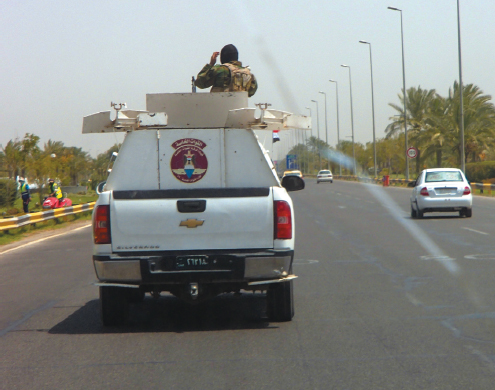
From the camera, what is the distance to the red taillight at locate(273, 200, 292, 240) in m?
7.26

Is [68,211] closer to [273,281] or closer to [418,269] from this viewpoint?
[418,269]

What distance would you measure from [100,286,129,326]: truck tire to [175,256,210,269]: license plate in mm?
868

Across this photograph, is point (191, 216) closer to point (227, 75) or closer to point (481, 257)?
point (227, 75)

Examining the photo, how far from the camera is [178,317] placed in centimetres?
835

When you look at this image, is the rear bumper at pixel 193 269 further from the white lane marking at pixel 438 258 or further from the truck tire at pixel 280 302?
the white lane marking at pixel 438 258

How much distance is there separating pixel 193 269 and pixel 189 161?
109 centimetres

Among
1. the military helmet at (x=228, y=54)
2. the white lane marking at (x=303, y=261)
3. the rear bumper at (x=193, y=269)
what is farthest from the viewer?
the white lane marking at (x=303, y=261)

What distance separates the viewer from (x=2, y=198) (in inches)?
1534

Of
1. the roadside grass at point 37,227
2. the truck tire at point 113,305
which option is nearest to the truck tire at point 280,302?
the truck tire at point 113,305

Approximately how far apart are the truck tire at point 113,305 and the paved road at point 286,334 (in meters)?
0.13

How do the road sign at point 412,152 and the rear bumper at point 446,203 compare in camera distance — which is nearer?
the rear bumper at point 446,203

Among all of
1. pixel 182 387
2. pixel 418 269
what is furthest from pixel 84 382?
pixel 418 269

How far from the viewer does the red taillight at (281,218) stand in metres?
7.26

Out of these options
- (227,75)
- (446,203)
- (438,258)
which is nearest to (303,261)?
(438,258)
